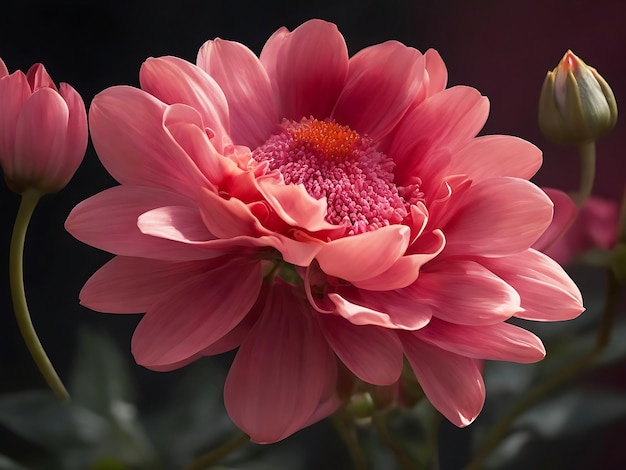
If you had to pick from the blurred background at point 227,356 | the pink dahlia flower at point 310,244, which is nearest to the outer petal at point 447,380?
the pink dahlia flower at point 310,244

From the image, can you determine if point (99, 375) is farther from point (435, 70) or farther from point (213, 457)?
point (435, 70)

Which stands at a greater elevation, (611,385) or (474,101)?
(474,101)

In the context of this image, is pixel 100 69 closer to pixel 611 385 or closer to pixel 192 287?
pixel 192 287

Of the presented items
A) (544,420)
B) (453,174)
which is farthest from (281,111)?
(544,420)

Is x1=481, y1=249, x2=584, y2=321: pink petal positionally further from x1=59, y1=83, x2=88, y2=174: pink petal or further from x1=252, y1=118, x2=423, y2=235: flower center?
x1=59, y1=83, x2=88, y2=174: pink petal

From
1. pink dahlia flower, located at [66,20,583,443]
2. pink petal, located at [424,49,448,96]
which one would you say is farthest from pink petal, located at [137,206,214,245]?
pink petal, located at [424,49,448,96]
